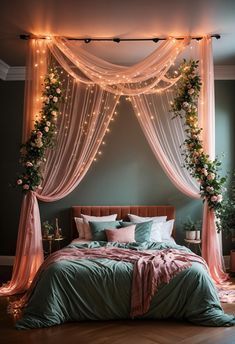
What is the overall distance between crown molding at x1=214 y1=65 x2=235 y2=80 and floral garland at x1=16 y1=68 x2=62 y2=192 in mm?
2928

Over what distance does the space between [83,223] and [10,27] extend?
3.05m

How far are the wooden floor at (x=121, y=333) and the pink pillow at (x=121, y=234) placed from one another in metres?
1.42

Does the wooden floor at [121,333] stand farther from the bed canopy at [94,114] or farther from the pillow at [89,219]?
the pillow at [89,219]

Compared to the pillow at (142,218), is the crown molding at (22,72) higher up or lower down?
higher up

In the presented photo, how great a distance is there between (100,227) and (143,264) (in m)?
1.54

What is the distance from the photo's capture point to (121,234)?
4887 mm

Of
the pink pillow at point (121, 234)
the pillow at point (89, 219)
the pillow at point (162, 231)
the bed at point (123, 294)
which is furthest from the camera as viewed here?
the pillow at point (89, 219)

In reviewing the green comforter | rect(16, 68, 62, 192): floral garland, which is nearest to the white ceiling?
rect(16, 68, 62, 192): floral garland

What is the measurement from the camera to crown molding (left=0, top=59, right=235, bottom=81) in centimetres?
587

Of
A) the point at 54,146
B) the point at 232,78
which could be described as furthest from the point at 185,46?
the point at 54,146

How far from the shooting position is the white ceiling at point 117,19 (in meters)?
3.82

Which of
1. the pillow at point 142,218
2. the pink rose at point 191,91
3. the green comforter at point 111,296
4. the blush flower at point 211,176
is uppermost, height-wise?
the pink rose at point 191,91

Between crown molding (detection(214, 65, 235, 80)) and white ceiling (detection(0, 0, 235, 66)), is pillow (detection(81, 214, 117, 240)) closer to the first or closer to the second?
white ceiling (detection(0, 0, 235, 66))

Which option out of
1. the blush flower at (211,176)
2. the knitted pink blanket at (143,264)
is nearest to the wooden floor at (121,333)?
the knitted pink blanket at (143,264)
